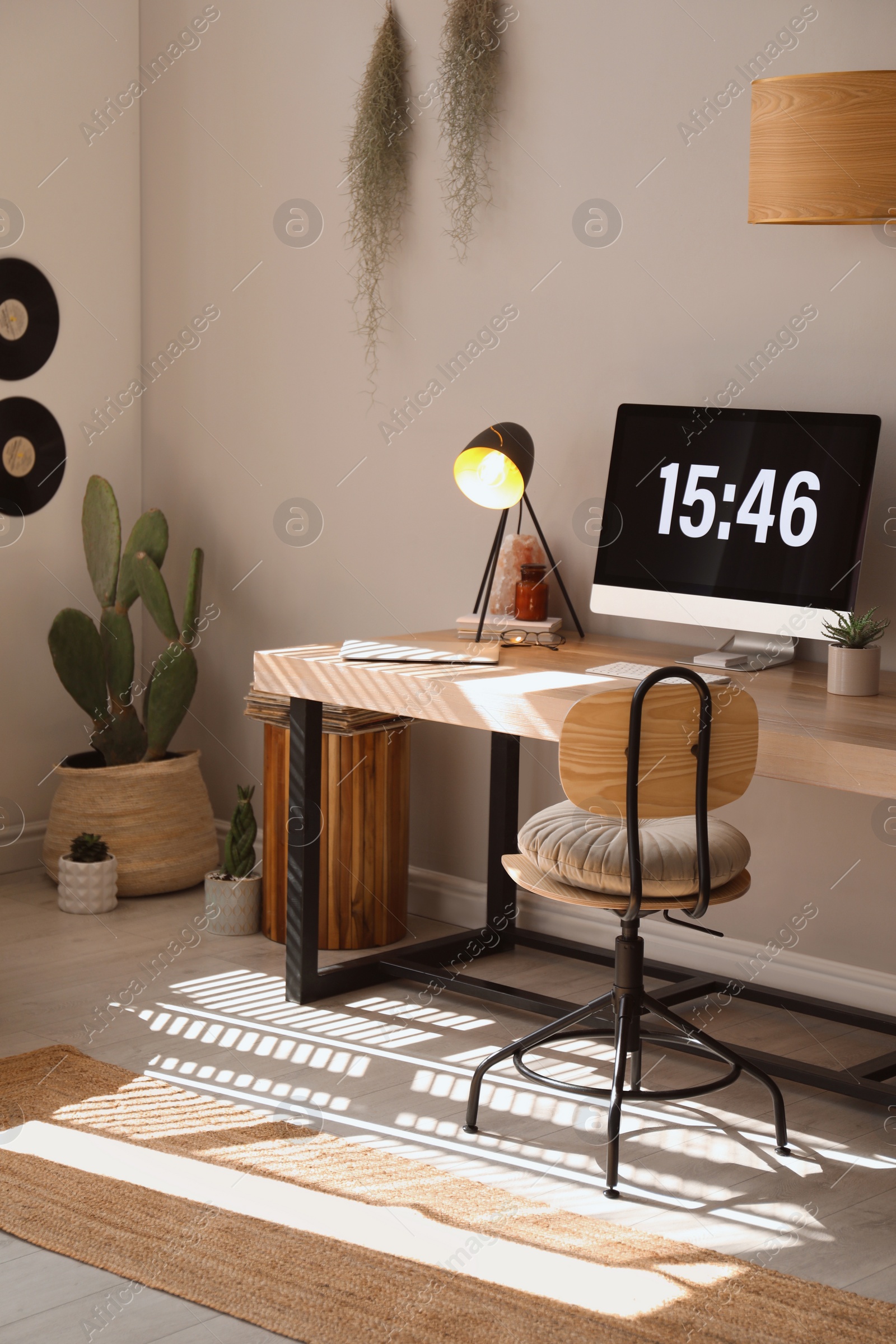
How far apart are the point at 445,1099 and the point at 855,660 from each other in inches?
44.8

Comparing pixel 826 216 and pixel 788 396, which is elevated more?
pixel 826 216

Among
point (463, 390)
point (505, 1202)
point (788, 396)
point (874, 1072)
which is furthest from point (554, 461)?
point (505, 1202)

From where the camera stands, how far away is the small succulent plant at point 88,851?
3.94m

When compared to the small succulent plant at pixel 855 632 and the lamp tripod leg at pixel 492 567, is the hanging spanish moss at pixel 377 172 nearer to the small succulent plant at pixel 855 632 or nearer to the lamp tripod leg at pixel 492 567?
the lamp tripod leg at pixel 492 567

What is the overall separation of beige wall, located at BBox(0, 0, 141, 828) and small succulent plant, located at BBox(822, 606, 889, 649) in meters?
2.45

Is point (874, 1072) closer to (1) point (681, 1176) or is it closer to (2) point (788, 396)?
(1) point (681, 1176)

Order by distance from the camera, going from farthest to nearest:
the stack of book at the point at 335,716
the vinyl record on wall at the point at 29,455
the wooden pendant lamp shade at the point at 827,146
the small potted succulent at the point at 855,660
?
the vinyl record on wall at the point at 29,455
the stack of book at the point at 335,716
the small potted succulent at the point at 855,660
the wooden pendant lamp shade at the point at 827,146

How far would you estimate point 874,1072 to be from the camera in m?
2.76

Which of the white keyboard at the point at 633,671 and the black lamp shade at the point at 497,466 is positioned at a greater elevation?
the black lamp shade at the point at 497,466

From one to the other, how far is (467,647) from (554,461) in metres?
0.65

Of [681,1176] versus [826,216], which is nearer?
[681,1176]

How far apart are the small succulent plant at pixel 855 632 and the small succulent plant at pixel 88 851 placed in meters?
2.11

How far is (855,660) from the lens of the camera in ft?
9.02

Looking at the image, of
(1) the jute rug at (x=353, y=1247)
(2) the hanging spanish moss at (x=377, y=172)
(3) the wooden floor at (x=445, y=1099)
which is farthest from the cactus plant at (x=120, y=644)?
(1) the jute rug at (x=353, y=1247)
